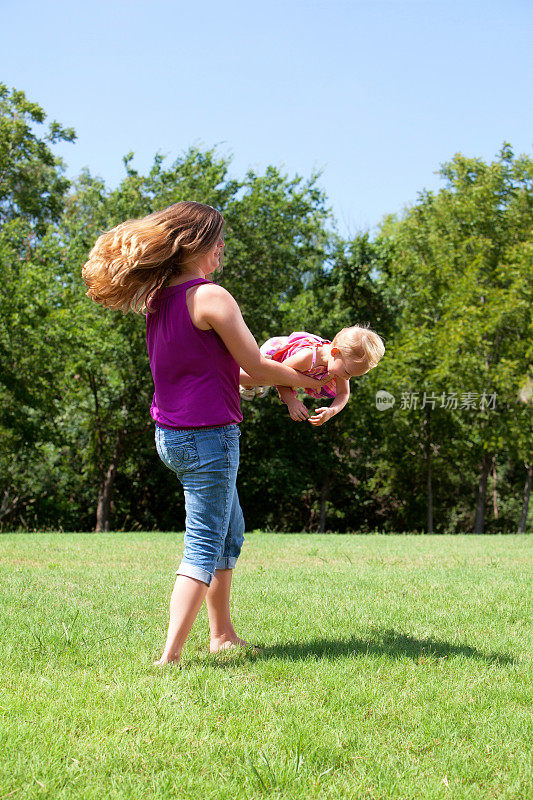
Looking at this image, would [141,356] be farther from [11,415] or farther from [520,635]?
[520,635]

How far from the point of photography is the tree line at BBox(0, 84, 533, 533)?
845 inches

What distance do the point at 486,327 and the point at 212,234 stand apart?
20.7 metres

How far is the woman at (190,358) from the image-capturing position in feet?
11.7

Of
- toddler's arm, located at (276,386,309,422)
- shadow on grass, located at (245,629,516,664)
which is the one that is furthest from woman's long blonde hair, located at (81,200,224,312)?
shadow on grass, located at (245,629,516,664)

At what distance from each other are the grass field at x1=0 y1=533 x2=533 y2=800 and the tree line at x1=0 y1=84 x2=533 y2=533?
49.0 ft

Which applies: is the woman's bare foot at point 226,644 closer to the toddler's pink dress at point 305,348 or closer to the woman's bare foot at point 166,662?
the woman's bare foot at point 166,662

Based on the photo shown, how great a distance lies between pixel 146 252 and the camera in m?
3.57

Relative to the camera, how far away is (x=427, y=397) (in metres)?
24.4

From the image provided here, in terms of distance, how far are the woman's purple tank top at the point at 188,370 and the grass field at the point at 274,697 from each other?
4.06 ft

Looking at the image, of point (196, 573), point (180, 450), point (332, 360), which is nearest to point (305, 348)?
point (332, 360)

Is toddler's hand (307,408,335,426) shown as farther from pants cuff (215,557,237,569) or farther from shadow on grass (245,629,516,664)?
shadow on grass (245,629,516,664)

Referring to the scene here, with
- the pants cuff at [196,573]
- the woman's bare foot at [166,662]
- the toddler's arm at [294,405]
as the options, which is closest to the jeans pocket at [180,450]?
the pants cuff at [196,573]

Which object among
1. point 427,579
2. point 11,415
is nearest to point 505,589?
point 427,579

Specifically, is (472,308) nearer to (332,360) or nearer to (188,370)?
(332,360)
